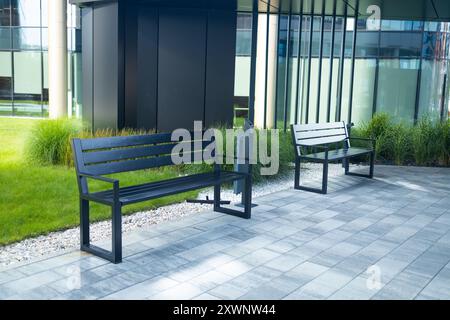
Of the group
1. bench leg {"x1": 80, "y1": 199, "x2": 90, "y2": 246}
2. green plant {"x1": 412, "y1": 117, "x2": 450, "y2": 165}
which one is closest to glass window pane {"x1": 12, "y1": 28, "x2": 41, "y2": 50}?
green plant {"x1": 412, "y1": 117, "x2": 450, "y2": 165}

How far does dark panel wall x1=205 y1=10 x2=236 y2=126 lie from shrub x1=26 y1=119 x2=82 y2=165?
3.17 meters

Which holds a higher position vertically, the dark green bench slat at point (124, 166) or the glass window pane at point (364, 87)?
the glass window pane at point (364, 87)

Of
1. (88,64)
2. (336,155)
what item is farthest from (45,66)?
(336,155)

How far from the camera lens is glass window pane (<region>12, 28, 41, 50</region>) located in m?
22.3

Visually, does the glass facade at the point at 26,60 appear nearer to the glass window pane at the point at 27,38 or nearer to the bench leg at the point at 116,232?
the glass window pane at the point at 27,38

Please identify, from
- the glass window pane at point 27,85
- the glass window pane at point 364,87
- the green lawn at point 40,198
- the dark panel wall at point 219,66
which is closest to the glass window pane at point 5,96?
the glass window pane at point 27,85

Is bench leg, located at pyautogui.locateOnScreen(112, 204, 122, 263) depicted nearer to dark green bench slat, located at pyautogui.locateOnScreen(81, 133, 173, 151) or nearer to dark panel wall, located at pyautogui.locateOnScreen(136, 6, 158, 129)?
dark green bench slat, located at pyautogui.locateOnScreen(81, 133, 173, 151)

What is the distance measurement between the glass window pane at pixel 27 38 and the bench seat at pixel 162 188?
742 inches

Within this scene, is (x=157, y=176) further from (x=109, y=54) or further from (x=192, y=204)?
(x=109, y=54)

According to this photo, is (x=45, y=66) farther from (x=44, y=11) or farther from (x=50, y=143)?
(x=50, y=143)

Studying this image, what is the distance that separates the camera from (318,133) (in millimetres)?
8727

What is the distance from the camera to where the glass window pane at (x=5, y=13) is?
22.3 m
